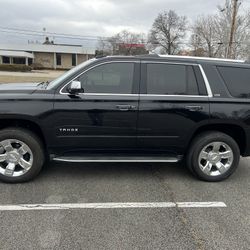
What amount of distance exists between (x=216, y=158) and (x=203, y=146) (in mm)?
331

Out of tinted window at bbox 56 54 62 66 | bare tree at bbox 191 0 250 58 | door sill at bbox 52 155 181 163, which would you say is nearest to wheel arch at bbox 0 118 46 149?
door sill at bbox 52 155 181 163

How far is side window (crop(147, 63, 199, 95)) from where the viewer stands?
183 inches

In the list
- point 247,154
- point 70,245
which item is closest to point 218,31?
point 247,154

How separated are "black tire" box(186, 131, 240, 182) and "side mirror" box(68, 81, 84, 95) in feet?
6.35

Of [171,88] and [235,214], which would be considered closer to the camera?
[235,214]

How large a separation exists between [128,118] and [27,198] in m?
1.77

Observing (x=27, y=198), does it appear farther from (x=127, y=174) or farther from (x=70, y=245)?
(x=127, y=174)

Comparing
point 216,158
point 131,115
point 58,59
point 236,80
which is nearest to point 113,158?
point 131,115

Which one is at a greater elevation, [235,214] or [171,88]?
[171,88]

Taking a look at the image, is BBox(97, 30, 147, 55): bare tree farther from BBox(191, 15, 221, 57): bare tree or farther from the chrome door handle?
the chrome door handle

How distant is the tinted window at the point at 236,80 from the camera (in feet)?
15.8

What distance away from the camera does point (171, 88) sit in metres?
4.67

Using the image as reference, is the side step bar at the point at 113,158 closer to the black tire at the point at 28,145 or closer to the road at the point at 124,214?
the black tire at the point at 28,145

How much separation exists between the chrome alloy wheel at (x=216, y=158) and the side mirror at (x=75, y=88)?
2122 mm
